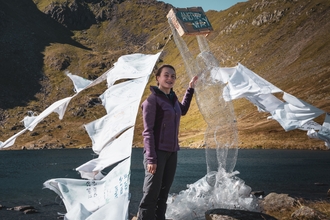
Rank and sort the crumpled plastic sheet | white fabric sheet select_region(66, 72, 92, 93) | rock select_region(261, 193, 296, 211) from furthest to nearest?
1. rock select_region(261, 193, 296, 211)
2. the crumpled plastic sheet
3. white fabric sheet select_region(66, 72, 92, 93)

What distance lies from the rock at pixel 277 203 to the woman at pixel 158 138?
5644mm

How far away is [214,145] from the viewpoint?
1187cm

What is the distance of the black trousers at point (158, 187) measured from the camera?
7.11 metres

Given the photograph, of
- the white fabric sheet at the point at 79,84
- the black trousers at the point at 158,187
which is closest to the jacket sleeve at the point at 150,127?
the black trousers at the point at 158,187

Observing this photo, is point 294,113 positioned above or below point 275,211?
above

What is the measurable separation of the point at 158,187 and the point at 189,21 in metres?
5.22

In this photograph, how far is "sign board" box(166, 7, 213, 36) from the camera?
32.9ft

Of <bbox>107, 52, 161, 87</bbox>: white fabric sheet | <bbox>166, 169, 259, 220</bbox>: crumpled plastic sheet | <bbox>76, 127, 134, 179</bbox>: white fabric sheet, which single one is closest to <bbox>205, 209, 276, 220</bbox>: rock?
<bbox>166, 169, 259, 220</bbox>: crumpled plastic sheet

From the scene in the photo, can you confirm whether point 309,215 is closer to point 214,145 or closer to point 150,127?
point 214,145

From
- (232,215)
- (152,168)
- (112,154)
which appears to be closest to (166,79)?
(152,168)

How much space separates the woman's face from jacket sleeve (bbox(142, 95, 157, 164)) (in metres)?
0.50

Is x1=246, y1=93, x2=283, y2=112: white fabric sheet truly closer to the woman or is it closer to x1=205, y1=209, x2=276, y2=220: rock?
x1=205, y1=209, x2=276, y2=220: rock

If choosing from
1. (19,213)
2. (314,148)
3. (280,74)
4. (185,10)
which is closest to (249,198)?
(185,10)

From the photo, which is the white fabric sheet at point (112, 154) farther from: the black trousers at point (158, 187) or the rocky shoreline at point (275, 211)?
the rocky shoreline at point (275, 211)
